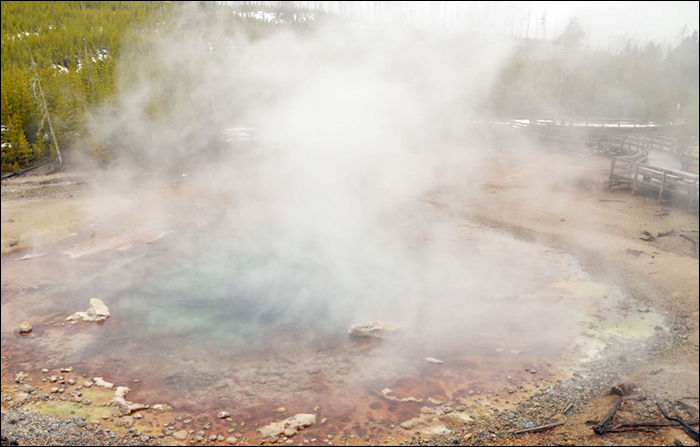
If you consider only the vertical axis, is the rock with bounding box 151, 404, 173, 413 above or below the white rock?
above

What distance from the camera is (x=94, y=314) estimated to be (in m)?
6.34

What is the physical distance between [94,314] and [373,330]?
3.79 m

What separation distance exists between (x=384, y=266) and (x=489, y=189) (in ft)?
22.2

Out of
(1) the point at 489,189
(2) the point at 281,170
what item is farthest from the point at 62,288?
(1) the point at 489,189

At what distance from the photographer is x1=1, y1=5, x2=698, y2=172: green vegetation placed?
16.2 meters

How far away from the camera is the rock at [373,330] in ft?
19.0

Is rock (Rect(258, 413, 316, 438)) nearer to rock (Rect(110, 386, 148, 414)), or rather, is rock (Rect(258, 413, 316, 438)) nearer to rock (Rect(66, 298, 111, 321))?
rock (Rect(110, 386, 148, 414))

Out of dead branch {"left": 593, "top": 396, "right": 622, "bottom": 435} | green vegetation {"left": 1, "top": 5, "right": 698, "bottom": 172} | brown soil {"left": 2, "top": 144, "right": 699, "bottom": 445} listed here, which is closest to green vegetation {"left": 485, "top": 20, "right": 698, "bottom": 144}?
green vegetation {"left": 1, "top": 5, "right": 698, "bottom": 172}

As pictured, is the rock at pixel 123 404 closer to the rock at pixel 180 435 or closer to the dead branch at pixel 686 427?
the rock at pixel 180 435

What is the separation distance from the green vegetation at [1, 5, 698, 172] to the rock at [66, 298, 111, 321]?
11.5m

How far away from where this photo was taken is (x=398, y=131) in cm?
1619

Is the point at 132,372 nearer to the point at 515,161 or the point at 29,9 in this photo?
the point at 515,161

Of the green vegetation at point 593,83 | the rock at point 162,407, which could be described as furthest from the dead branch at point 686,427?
the green vegetation at point 593,83

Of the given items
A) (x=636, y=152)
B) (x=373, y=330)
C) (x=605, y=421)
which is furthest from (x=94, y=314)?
(x=636, y=152)
